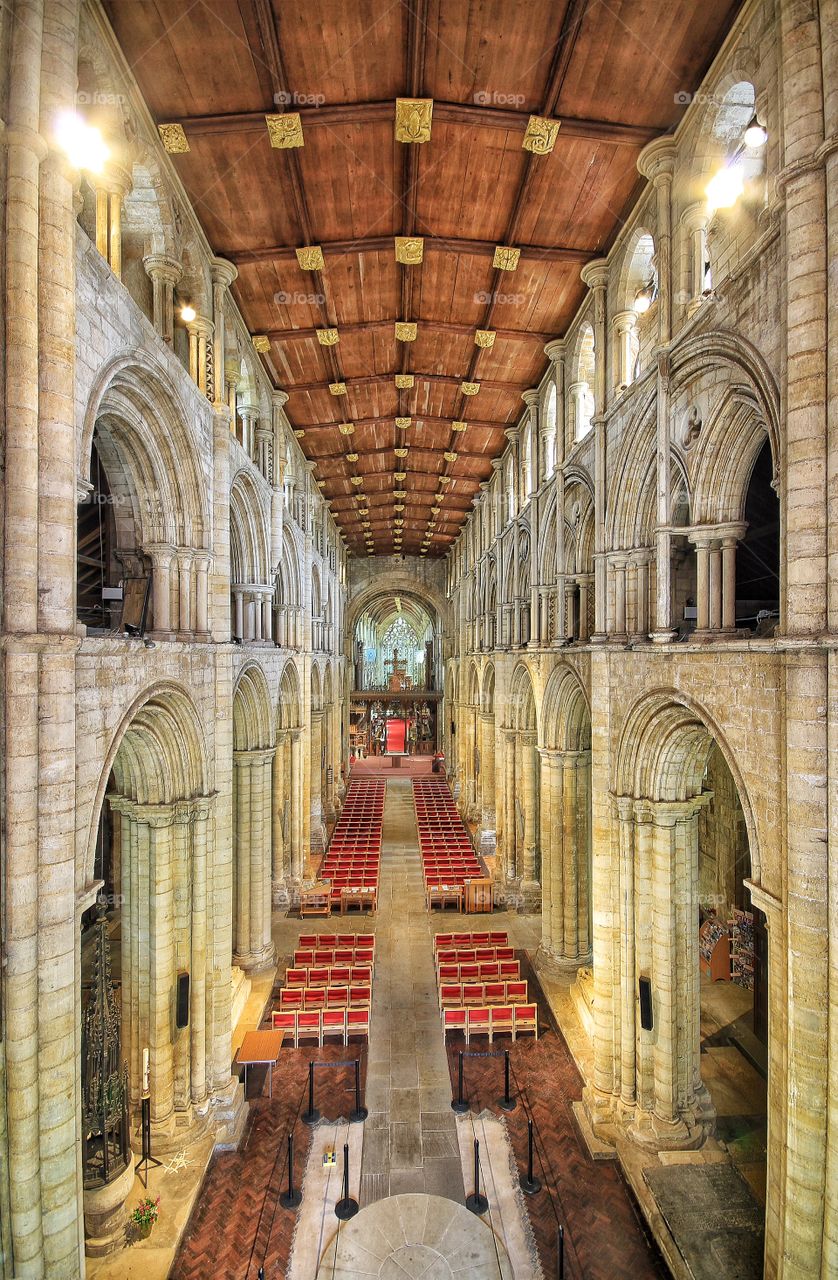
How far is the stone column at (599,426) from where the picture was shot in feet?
32.0

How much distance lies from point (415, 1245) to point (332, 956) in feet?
20.8

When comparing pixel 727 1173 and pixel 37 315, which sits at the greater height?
pixel 37 315

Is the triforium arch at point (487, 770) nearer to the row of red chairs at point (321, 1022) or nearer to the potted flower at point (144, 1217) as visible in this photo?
the row of red chairs at point (321, 1022)

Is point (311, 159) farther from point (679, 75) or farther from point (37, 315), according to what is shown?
point (37, 315)

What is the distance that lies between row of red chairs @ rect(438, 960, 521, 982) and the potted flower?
600cm

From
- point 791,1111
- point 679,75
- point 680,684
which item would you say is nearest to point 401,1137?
point 791,1111

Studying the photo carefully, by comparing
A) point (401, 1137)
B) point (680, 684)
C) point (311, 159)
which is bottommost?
point (401, 1137)

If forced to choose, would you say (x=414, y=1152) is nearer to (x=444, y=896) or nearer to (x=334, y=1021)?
(x=334, y=1021)

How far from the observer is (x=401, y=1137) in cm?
870

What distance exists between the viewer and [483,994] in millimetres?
11266

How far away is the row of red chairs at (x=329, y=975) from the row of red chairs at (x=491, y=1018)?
1877 millimetres

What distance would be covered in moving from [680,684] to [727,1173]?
5954 mm

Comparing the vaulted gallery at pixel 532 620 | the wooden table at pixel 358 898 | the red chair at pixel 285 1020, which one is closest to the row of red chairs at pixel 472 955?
the vaulted gallery at pixel 532 620

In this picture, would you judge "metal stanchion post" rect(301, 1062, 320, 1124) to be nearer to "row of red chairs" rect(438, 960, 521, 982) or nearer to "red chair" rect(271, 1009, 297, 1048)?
"red chair" rect(271, 1009, 297, 1048)
